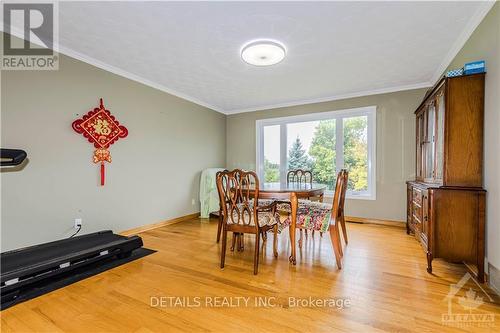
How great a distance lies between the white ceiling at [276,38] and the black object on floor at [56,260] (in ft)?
7.19

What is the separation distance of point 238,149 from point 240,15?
11.6ft

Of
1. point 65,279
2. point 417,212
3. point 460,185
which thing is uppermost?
point 460,185

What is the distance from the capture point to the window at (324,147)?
4.18m

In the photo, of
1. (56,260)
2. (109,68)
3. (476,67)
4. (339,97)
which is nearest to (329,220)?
(476,67)

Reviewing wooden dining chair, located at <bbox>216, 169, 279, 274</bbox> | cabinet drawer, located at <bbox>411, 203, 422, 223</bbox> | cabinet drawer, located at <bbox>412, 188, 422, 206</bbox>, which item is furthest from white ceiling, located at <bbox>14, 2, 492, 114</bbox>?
cabinet drawer, located at <bbox>411, 203, 422, 223</bbox>

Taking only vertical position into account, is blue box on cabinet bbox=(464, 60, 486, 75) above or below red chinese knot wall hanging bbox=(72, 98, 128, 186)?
above

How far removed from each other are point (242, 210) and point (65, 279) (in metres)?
1.67

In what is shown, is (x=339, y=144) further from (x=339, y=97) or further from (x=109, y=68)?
(x=109, y=68)

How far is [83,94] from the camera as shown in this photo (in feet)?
9.38

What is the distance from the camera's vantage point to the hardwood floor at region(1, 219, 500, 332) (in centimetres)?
145

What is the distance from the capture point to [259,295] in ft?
5.81

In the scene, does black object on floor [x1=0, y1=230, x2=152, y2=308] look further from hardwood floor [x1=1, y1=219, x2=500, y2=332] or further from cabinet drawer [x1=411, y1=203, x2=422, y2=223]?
cabinet drawer [x1=411, y1=203, x2=422, y2=223]

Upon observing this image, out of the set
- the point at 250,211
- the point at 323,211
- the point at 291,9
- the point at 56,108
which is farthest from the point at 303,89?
the point at 56,108

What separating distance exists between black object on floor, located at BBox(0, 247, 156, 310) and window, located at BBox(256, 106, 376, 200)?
3.30 metres
